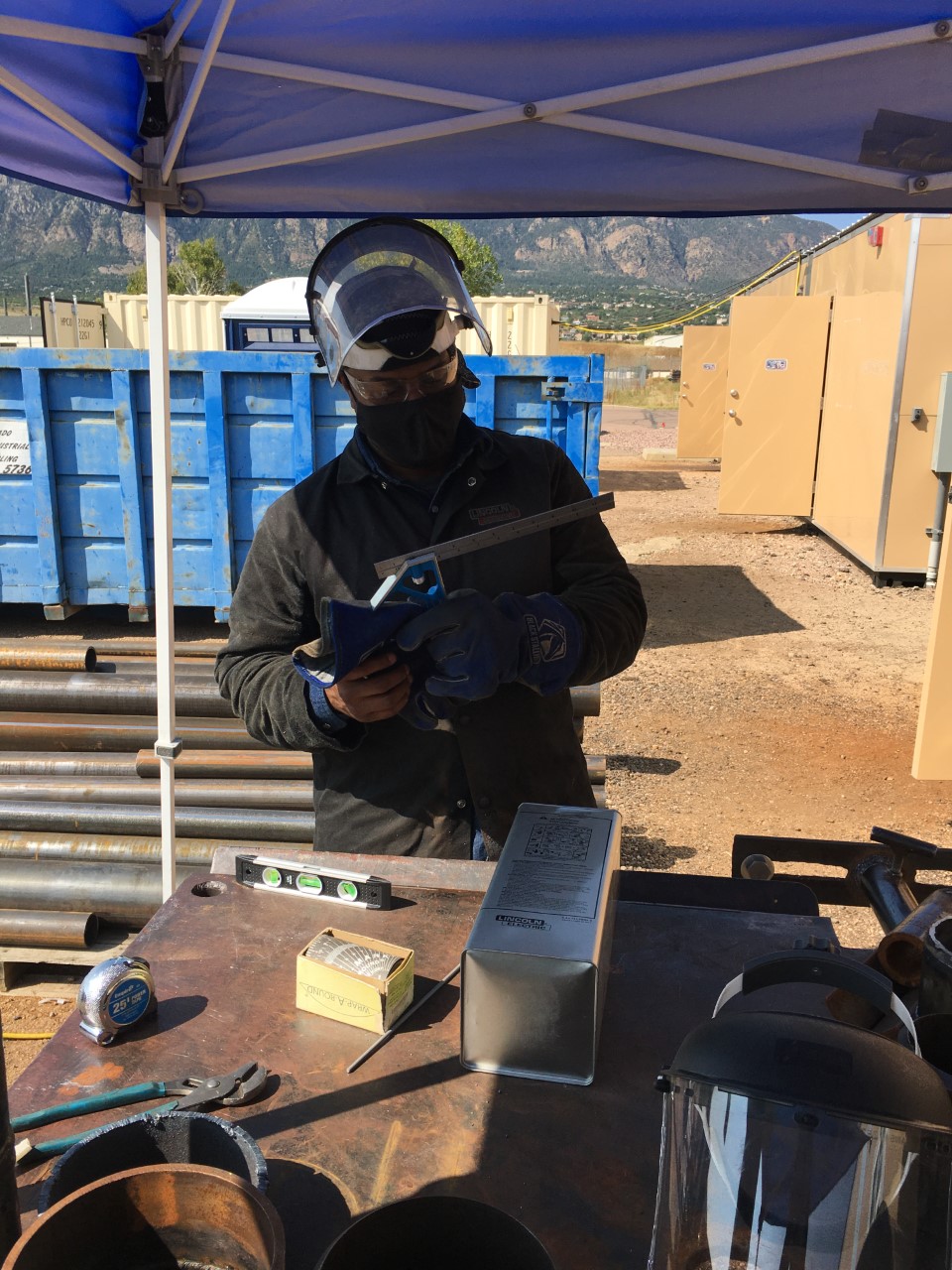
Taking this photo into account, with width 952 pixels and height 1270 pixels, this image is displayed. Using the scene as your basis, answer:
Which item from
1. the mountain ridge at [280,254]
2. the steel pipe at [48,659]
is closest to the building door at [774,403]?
the steel pipe at [48,659]

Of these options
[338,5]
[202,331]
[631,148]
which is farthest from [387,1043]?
[202,331]

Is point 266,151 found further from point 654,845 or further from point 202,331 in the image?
point 202,331

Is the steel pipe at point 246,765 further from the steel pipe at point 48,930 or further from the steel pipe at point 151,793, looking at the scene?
the steel pipe at point 48,930

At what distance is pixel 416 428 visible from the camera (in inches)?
85.9

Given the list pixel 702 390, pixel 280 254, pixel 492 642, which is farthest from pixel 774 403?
pixel 280 254

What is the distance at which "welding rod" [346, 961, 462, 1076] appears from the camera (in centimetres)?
137

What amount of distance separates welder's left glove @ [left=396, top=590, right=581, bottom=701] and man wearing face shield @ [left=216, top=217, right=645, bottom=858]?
3 cm

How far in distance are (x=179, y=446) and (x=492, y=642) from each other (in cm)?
584

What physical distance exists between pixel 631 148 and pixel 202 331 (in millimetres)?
12144

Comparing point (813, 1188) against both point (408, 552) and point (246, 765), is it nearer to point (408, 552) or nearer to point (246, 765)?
point (408, 552)

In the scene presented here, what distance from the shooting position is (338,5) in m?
2.13

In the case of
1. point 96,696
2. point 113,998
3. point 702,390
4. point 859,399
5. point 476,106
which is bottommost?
point 96,696

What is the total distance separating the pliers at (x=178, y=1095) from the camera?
1.23 m

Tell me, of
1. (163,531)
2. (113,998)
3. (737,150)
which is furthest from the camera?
(163,531)
